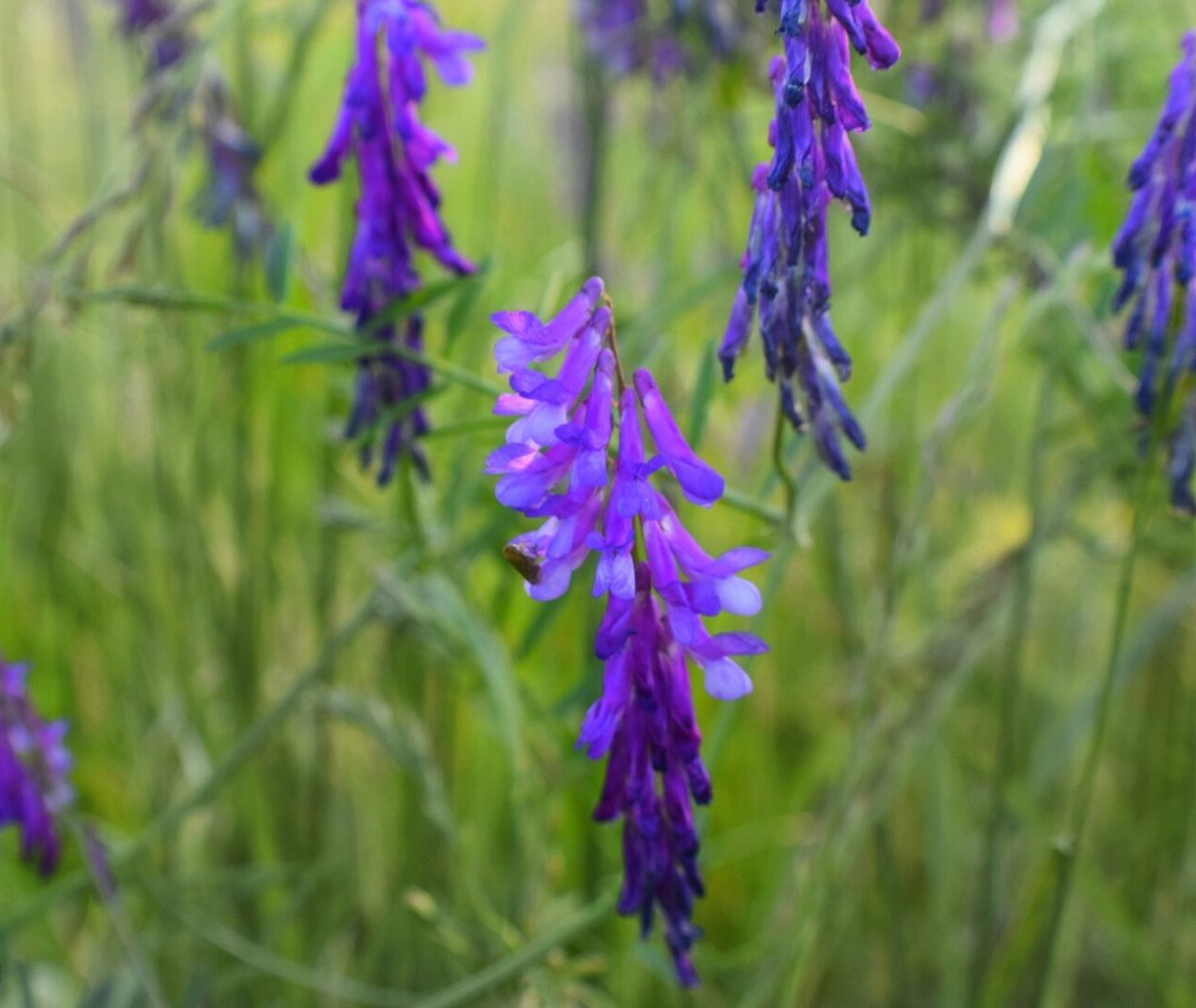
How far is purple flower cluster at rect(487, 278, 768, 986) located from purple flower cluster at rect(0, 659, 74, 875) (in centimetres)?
54

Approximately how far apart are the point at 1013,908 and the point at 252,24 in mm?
1351

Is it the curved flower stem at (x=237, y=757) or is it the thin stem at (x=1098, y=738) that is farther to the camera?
the curved flower stem at (x=237, y=757)

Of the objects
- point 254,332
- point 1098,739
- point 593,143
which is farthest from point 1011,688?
point 254,332

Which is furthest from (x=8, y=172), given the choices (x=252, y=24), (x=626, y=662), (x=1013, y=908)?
(x=1013, y=908)

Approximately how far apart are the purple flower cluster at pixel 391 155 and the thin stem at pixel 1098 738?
488 mm

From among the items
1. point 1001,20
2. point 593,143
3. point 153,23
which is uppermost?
point 1001,20

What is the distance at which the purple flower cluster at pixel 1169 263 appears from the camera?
0.84 m

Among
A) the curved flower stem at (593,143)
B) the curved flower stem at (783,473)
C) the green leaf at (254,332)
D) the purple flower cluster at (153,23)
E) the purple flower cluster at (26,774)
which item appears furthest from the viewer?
the purple flower cluster at (153,23)

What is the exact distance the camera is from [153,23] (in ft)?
5.19

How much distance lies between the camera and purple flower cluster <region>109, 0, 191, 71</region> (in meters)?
1.55

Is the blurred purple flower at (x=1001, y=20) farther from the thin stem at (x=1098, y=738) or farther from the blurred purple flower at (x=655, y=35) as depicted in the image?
the thin stem at (x=1098, y=738)

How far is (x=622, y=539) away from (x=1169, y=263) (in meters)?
0.47

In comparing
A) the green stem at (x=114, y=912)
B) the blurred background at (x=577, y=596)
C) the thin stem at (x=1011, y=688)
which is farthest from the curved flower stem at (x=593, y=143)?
the green stem at (x=114, y=912)

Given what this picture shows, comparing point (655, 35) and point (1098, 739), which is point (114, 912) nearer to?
point (1098, 739)
